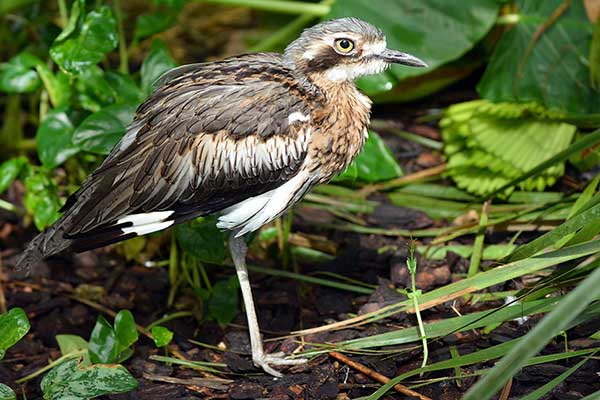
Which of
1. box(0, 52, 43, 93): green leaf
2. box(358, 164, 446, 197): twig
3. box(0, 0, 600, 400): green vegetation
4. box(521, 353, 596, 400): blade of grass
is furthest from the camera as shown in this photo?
box(358, 164, 446, 197): twig

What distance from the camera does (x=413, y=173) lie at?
4.31 metres

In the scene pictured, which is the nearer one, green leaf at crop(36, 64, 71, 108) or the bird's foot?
the bird's foot

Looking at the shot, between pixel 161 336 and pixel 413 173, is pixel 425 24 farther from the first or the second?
pixel 161 336

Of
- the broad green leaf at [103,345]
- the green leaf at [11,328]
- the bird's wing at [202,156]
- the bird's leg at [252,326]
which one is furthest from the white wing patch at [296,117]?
the green leaf at [11,328]

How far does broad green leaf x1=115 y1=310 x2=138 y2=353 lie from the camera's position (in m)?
3.09

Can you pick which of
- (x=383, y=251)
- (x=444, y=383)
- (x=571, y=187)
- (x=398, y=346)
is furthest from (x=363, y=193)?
(x=444, y=383)

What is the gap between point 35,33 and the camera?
179 inches

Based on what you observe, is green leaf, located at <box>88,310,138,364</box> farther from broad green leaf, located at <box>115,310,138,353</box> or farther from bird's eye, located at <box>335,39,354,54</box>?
bird's eye, located at <box>335,39,354,54</box>

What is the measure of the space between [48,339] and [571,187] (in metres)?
2.30

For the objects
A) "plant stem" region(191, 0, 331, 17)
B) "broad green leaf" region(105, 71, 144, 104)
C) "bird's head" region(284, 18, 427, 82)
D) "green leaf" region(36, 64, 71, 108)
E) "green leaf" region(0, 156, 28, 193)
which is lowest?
"green leaf" region(0, 156, 28, 193)

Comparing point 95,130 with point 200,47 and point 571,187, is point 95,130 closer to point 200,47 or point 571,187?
point 571,187

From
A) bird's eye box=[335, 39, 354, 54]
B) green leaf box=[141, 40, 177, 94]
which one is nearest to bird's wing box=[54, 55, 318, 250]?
bird's eye box=[335, 39, 354, 54]

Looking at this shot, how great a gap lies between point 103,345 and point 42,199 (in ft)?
2.64

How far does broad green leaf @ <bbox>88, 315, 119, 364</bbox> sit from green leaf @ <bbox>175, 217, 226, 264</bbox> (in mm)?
393
